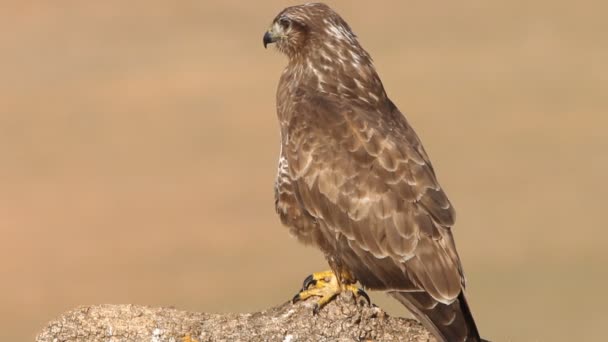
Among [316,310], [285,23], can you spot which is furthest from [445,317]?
[285,23]

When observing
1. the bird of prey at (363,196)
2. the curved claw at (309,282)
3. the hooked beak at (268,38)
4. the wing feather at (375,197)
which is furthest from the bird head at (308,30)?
the curved claw at (309,282)

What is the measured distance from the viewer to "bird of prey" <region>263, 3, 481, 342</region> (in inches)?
531

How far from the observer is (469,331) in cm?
1333

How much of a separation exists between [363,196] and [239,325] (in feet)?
5.71

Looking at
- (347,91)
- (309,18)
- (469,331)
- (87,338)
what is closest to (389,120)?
(347,91)

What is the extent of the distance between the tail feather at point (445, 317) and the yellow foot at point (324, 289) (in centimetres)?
74

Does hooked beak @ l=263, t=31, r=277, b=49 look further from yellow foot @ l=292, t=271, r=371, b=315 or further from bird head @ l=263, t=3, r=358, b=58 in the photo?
yellow foot @ l=292, t=271, r=371, b=315

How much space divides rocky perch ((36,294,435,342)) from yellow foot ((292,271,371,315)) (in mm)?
65

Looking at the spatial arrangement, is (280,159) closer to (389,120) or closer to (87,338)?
(389,120)

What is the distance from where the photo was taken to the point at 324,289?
46.4 feet

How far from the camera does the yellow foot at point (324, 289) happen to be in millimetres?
14062

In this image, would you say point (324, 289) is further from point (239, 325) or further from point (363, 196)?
point (363, 196)

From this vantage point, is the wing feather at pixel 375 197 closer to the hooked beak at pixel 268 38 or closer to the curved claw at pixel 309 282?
the curved claw at pixel 309 282

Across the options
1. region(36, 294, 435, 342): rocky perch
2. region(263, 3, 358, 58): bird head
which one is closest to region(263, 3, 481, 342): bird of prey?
region(263, 3, 358, 58): bird head
